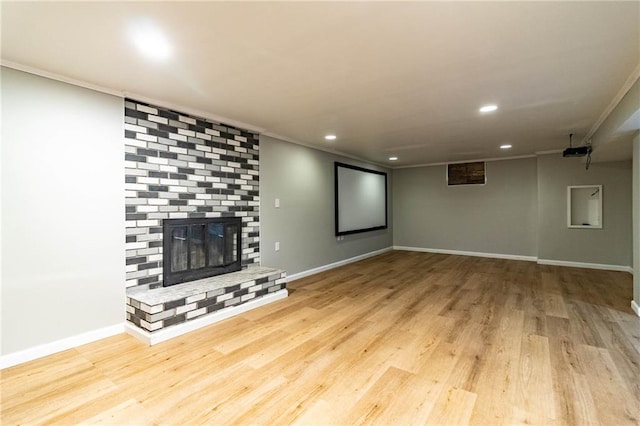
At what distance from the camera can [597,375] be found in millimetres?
2117

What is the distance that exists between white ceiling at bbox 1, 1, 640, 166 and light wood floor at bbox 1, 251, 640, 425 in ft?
7.64

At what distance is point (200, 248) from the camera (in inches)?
140

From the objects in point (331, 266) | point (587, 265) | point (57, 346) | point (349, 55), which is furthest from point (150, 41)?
point (587, 265)

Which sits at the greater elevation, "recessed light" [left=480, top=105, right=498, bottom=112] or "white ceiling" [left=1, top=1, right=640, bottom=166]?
"recessed light" [left=480, top=105, right=498, bottom=112]

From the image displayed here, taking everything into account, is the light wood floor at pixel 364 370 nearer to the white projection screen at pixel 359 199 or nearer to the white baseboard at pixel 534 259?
the white baseboard at pixel 534 259

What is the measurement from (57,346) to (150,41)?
8.48 ft

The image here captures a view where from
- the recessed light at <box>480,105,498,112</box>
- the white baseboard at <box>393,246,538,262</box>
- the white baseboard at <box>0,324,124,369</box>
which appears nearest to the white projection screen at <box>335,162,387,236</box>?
the white baseboard at <box>393,246,538,262</box>

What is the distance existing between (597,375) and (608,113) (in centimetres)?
303

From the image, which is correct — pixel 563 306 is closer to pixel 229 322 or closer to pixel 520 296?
pixel 520 296

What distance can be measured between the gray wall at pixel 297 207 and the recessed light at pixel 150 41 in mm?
2256

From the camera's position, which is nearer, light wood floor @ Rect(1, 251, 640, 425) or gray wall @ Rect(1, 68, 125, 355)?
light wood floor @ Rect(1, 251, 640, 425)

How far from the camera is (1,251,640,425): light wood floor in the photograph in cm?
176

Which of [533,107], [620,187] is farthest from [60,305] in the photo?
[620,187]

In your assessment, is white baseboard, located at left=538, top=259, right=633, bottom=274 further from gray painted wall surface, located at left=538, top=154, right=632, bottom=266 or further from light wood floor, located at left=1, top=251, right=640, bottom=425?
light wood floor, located at left=1, top=251, right=640, bottom=425
